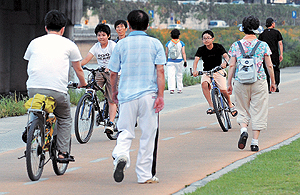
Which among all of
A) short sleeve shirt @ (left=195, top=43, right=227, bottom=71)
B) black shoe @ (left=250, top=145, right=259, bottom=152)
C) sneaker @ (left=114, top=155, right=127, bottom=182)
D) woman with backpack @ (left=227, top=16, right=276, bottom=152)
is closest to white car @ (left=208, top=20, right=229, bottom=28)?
short sleeve shirt @ (left=195, top=43, right=227, bottom=71)

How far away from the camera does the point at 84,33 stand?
58062mm

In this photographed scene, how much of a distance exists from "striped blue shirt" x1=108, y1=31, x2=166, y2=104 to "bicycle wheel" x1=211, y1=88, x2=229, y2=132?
4.54m

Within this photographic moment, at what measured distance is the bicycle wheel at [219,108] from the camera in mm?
11320

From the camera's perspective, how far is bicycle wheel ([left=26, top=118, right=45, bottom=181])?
674cm

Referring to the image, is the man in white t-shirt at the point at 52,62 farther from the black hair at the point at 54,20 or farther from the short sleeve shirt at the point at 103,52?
the short sleeve shirt at the point at 103,52

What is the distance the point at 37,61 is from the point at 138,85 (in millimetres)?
1162

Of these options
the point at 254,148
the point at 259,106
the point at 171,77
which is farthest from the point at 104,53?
the point at 171,77

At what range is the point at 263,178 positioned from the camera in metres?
6.93

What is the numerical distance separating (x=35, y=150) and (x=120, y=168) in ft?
3.16

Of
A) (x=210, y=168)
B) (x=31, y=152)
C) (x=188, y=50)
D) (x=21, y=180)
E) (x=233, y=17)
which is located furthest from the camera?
(x=233, y=17)

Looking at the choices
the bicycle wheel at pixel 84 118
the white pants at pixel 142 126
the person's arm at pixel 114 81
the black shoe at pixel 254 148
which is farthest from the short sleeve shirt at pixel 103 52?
the white pants at pixel 142 126

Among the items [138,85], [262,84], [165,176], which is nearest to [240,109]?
[262,84]

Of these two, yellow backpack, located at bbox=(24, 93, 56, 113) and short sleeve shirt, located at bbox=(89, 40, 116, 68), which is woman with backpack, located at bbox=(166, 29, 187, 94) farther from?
yellow backpack, located at bbox=(24, 93, 56, 113)

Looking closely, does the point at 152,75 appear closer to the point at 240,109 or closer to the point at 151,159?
the point at 151,159
